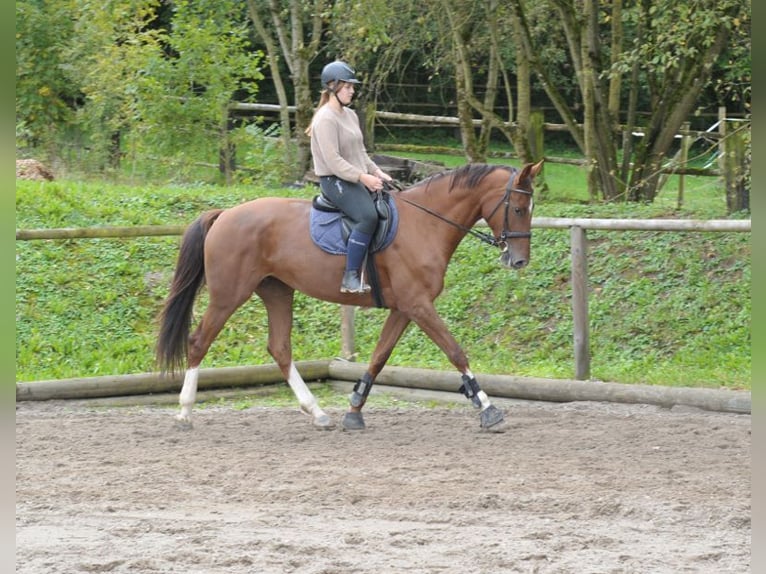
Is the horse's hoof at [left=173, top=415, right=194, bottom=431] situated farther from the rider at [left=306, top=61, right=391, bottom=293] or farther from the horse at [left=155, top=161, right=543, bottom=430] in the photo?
the rider at [left=306, top=61, right=391, bottom=293]

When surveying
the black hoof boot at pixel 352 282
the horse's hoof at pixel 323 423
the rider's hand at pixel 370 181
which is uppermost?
the rider's hand at pixel 370 181

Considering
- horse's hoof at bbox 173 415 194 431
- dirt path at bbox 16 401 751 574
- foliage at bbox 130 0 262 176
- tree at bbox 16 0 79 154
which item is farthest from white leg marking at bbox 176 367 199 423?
tree at bbox 16 0 79 154

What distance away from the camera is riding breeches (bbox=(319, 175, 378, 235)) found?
7.17m

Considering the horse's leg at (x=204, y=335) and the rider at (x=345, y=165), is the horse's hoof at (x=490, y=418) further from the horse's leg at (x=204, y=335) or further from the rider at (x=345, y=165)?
the horse's leg at (x=204, y=335)

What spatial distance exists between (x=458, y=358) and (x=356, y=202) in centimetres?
125

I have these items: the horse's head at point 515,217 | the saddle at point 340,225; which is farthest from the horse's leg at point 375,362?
the horse's head at point 515,217

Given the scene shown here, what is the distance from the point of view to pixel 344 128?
7.18 m

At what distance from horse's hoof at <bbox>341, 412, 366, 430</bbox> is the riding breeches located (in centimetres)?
132

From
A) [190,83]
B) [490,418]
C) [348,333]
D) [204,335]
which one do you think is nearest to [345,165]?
[204,335]

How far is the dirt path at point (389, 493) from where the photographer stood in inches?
166

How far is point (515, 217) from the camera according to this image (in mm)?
7203

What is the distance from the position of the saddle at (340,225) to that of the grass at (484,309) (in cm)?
238

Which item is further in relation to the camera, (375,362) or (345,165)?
(375,362)

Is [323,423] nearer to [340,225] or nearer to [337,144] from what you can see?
[340,225]
